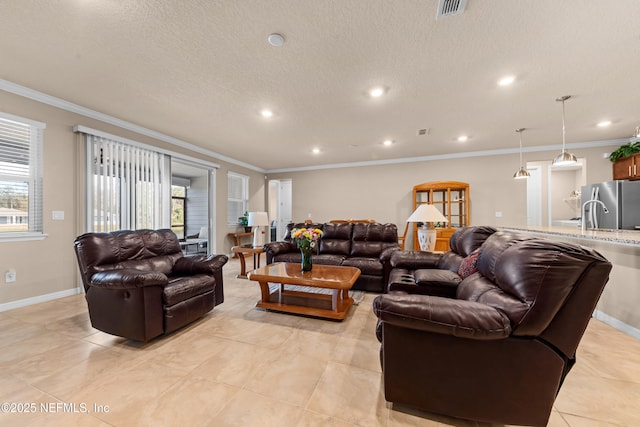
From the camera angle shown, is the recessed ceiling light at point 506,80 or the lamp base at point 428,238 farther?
the lamp base at point 428,238

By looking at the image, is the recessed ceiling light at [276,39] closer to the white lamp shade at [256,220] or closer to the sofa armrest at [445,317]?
the sofa armrest at [445,317]

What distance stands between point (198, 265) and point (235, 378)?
1.40m

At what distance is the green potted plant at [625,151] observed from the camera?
13.4ft

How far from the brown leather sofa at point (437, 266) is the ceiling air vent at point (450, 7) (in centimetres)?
190

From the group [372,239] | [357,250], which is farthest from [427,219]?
[357,250]

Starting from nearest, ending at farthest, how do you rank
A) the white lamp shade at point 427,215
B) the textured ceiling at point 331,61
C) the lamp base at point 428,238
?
the textured ceiling at point 331,61
the white lamp shade at point 427,215
the lamp base at point 428,238

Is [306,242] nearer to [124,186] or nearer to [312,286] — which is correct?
[312,286]

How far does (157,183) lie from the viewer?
431cm

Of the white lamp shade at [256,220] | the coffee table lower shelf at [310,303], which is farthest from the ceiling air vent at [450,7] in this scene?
the white lamp shade at [256,220]

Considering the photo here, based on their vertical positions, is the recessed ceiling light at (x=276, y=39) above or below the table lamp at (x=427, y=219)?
above

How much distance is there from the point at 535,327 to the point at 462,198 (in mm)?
5204

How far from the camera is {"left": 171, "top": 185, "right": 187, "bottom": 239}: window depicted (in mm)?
7148

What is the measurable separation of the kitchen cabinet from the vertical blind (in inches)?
327

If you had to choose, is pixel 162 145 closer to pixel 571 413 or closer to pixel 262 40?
pixel 262 40
